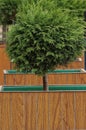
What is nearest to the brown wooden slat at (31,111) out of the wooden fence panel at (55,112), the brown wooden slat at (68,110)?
the wooden fence panel at (55,112)

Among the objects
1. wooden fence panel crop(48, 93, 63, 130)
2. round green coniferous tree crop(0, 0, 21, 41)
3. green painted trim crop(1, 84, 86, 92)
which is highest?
round green coniferous tree crop(0, 0, 21, 41)

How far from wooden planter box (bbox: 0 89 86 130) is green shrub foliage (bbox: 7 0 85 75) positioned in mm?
461

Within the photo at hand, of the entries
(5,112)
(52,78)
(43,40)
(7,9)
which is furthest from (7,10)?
(5,112)

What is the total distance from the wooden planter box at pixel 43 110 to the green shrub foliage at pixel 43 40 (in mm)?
461

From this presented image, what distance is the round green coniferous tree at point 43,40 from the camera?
4.87m

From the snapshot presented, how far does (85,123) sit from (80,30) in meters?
1.16

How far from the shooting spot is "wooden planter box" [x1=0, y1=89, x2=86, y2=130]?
4664 mm

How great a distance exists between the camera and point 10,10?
41.2 ft

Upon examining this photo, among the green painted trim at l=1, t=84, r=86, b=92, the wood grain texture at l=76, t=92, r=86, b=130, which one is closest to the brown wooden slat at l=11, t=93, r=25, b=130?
the green painted trim at l=1, t=84, r=86, b=92

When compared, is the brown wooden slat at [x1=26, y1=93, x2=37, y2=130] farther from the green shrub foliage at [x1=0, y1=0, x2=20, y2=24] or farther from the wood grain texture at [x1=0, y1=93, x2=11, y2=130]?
the green shrub foliage at [x1=0, y1=0, x2=20, y2=24]

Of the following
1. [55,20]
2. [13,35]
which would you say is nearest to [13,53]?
[13,35]

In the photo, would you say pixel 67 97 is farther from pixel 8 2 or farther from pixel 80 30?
pixel 8 2

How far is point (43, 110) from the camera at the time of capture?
4.71m

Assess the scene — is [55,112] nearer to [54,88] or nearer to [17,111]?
[17,111]
